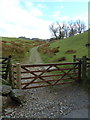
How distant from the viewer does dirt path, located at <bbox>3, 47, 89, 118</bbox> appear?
194 inches

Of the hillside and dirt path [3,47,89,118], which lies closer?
dirt path [3,47,89,118]

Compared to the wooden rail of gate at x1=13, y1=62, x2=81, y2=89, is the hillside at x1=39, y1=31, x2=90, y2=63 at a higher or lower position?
higher

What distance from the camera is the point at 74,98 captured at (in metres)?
6.50

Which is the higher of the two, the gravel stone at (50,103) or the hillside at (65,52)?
the hillside at (65,52)

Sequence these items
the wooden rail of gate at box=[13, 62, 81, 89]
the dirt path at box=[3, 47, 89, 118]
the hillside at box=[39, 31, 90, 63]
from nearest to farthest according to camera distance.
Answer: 1. the dirt path at box=[3, 47, 89, 118]
2. the wooden rail of gate at box=[13, 62, 81, 89]
3. the hillside at box=[39, 31, 90, 63]

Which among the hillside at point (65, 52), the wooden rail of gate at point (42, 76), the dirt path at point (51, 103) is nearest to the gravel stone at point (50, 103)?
the dirt path at point (51, 103)

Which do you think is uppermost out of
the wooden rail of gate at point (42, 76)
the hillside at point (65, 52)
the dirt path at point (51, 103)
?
the hillside at point (65, 52)

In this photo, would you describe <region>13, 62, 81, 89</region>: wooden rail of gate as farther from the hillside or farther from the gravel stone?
the hillside

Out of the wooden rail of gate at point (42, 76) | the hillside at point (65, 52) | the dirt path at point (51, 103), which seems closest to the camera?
the dirt path at point (51, 103)

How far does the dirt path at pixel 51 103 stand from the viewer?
4.93 metres

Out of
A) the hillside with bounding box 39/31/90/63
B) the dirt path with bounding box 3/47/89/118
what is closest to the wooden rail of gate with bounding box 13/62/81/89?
the dirt path with bounding box 3/47/89/118

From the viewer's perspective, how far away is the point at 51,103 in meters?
5.88

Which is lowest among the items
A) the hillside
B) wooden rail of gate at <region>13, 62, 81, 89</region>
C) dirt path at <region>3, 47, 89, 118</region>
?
dirt path at <region>3, 47, 89, 118</region>

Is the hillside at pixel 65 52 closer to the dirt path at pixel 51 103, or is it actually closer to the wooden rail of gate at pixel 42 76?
the wooden rail of gate at pixel 42 76
